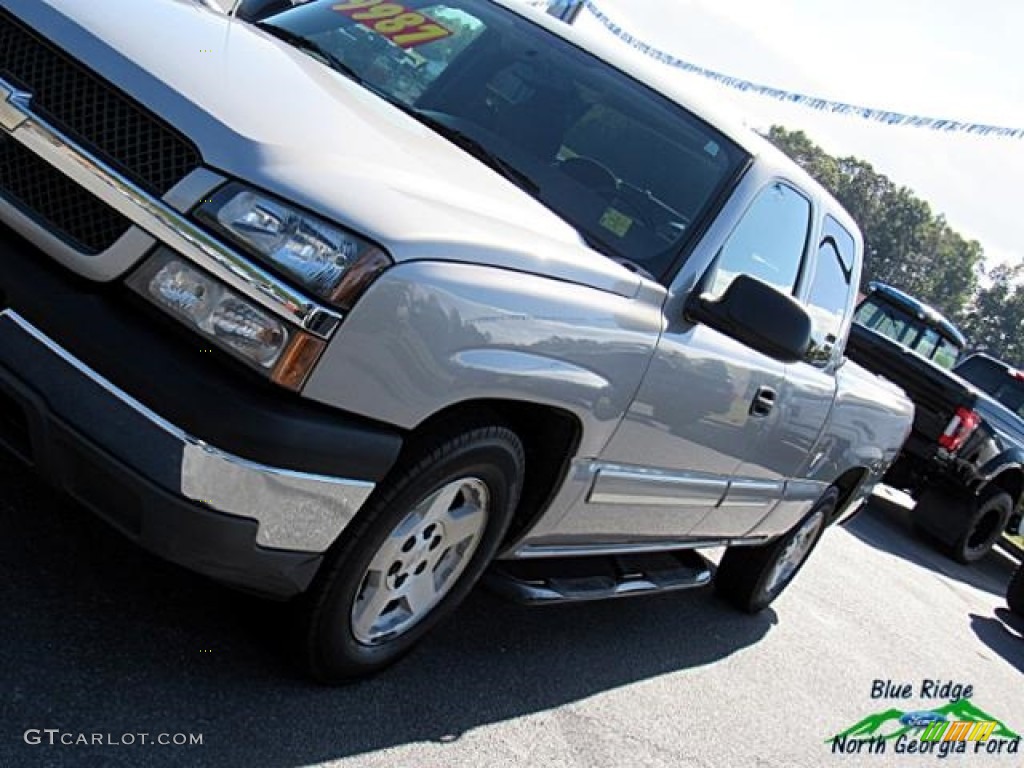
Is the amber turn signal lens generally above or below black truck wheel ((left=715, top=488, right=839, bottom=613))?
above

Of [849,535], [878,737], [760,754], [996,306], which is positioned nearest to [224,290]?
[760,754]

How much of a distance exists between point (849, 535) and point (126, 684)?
744 cm

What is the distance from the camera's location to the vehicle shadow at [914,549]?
9.50 m

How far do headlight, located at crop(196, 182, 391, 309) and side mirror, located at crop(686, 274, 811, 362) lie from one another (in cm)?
140

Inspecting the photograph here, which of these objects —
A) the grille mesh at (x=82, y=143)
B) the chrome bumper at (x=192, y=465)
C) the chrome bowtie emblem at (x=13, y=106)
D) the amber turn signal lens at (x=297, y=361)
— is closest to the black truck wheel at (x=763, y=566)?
the chrome bumper at (x=192, y=465)

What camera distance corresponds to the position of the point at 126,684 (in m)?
2.83

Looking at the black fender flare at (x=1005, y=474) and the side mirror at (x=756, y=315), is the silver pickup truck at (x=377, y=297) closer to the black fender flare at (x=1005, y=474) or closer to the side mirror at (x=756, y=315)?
the side mirror at (x=756, y=315)

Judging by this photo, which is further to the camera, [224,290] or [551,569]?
[551,569]

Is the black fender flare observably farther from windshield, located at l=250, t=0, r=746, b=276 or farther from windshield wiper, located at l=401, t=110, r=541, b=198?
windshield wiper, located at l=401, t=110, r=541, b=198

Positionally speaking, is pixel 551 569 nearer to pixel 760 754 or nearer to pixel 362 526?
pixel 760 754

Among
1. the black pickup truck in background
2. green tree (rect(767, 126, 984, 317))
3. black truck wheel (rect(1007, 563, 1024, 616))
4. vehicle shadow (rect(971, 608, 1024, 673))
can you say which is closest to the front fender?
vehicle shadow (rect(971, 608, 1024, 673))

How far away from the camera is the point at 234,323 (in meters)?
2.50

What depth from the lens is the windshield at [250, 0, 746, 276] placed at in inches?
143

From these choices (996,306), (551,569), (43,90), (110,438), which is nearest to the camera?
(110,438)
